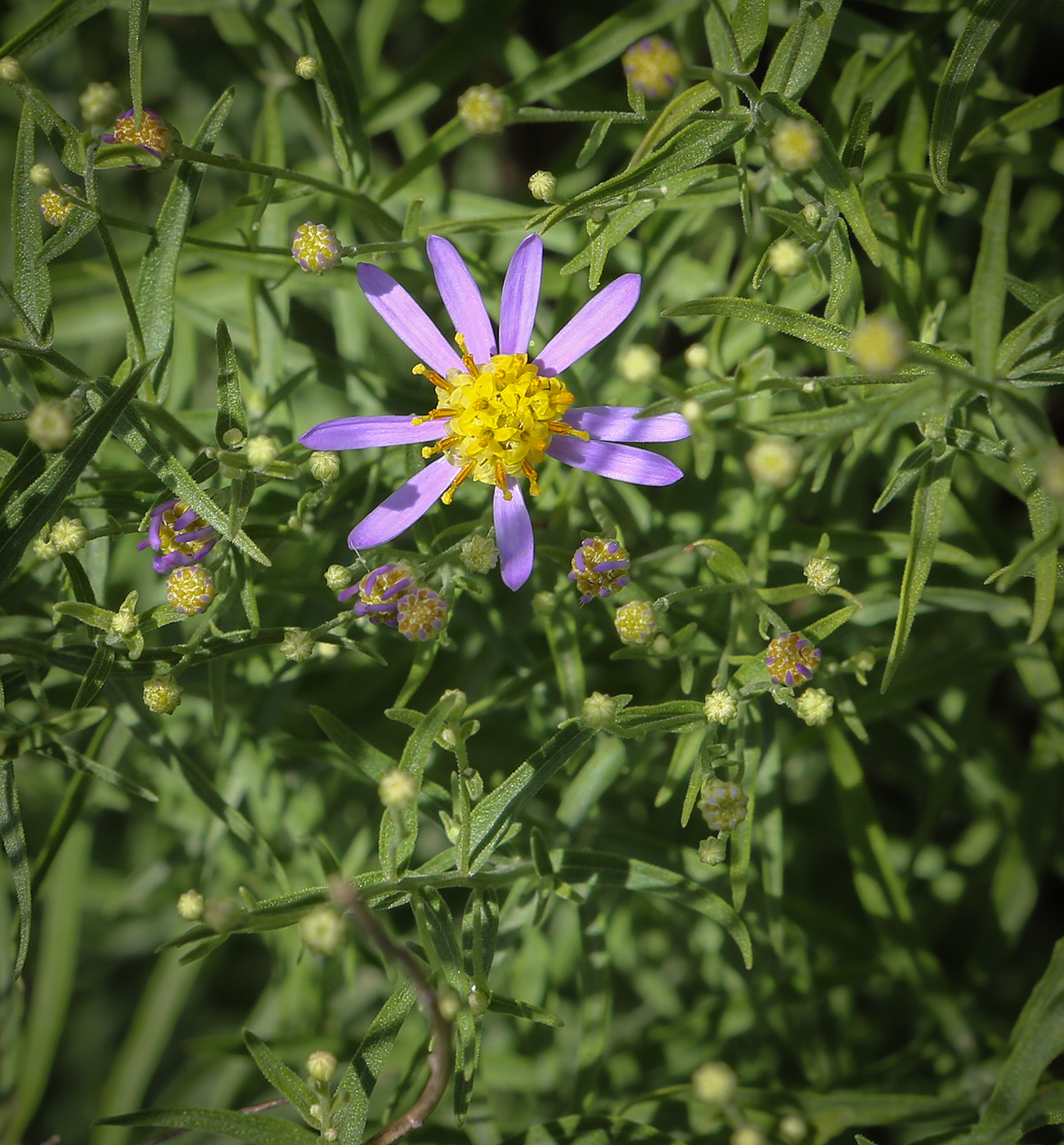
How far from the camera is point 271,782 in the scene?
9.28 feet

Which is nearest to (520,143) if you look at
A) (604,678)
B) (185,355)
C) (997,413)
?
(185,355)

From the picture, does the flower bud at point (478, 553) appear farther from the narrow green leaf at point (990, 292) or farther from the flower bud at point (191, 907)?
the narrow green leaf at point (990, 292)

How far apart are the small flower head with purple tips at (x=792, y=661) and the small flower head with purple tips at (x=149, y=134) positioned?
1.67m

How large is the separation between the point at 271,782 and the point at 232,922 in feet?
3.77

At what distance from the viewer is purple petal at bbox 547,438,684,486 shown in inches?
85.8

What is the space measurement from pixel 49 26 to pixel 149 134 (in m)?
0.42

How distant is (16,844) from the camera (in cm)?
201

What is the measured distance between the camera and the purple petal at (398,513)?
7.11 ft

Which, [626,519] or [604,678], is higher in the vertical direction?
[626,519]

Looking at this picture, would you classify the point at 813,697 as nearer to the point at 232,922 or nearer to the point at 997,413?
the point at 997,413

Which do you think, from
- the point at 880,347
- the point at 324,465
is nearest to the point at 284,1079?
the point at 324,465

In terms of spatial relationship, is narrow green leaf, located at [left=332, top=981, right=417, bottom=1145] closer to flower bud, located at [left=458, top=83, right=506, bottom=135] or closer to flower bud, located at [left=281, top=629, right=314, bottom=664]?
flower bud, located at [left=281, top=629, right=314, bottom=664]

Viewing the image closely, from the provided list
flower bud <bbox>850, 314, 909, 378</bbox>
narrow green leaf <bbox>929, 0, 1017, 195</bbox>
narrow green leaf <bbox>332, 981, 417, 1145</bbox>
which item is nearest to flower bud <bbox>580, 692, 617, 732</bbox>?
narrow green leaf <bbox>332, 981, 417, 1145</bbox>

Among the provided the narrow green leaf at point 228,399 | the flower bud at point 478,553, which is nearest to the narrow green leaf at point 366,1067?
the flower bud at point 478,553
